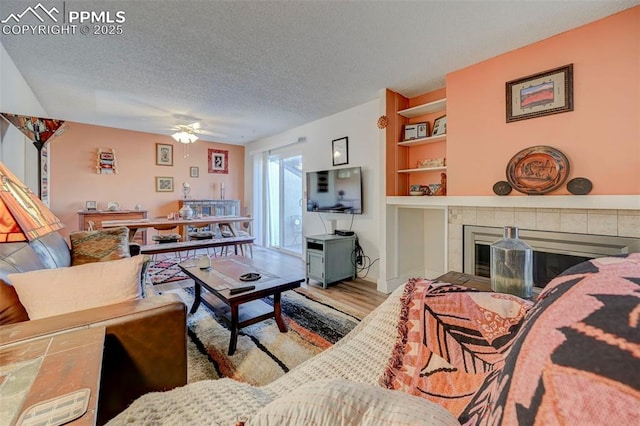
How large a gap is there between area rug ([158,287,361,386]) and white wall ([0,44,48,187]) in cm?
212

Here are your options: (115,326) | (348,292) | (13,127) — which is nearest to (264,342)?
(115,326)

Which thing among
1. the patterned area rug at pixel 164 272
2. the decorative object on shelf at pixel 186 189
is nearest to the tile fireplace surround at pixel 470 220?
the patterned area rug at pixel 164 272

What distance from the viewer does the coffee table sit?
1848 mm

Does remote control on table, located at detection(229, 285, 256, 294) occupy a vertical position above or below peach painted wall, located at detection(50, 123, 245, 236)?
below

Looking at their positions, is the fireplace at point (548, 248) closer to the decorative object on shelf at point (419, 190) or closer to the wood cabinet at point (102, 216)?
the decorative object on shelf at point (419, 190)

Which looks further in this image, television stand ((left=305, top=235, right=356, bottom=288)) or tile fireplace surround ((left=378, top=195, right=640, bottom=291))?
television stand ((left=305, top=235, right=356, bottom=288))

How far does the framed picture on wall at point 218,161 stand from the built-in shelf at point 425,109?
4.48 metres

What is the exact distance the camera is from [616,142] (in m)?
1.87

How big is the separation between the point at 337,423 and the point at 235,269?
216 cm

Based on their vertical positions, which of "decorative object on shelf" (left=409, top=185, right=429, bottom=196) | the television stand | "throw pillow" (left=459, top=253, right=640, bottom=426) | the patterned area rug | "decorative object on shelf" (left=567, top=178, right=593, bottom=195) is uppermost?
"decorative object on shelf" (left=409, top=185, right=429, bottom=196)

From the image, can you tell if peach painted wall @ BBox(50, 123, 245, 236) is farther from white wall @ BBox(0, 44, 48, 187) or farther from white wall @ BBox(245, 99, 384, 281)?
white wall @ BBox(245, 99, 384, 281)

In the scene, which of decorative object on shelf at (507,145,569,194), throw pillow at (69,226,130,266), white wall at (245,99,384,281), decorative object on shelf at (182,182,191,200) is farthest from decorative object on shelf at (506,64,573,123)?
decorative object on shelf at (182,182,191,200)

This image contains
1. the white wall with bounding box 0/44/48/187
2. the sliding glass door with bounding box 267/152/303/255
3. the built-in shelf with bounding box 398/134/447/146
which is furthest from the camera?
the sliding glass door with bounding box 267/152/303/255

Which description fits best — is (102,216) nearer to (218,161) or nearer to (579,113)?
(218,161)
